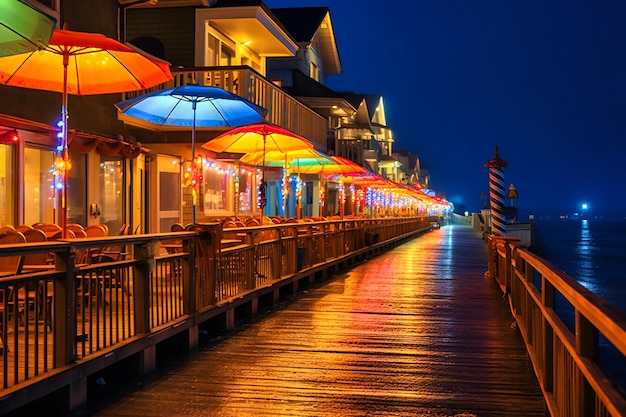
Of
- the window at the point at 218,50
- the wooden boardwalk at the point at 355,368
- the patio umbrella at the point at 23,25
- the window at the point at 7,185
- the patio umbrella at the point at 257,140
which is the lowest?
the wooden boardwalk at the point at 355,368

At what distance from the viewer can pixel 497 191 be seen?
18297 millimetres

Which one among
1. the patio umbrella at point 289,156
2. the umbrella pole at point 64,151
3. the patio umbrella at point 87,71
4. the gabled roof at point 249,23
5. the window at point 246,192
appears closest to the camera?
the umbrella pole at point 64,151

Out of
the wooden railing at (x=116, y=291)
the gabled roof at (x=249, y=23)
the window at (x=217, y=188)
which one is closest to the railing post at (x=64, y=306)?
the wooden railing at (x=116, y=291)

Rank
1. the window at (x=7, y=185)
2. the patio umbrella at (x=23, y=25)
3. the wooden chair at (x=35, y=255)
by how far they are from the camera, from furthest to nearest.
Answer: the window at (x=7, y=185)
the wooden chair at (x=35, y=255)
the patio umbrella at (x=23, y=25)

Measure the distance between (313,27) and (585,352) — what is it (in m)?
28.8

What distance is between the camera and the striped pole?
1808 cm

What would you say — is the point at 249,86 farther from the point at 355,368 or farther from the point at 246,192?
the point at 355,368

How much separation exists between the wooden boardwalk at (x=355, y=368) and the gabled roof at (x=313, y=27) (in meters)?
20.2

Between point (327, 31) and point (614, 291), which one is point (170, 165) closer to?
point (327, 31)

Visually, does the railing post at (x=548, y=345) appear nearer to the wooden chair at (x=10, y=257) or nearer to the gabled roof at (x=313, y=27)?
the wooden chair at (x=10, y=257)

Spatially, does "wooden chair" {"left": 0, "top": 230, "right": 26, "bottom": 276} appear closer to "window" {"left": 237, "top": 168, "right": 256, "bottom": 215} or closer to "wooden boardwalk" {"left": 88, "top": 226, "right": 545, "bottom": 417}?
"wooden boardwalk" {"left": 88, "top": 226, "right": 545, "bottom": 417}

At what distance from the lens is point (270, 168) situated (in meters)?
22.5

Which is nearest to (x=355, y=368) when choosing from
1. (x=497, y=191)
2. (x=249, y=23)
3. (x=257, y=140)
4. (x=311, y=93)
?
(x=257, y=140)

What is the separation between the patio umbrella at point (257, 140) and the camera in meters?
13.9
